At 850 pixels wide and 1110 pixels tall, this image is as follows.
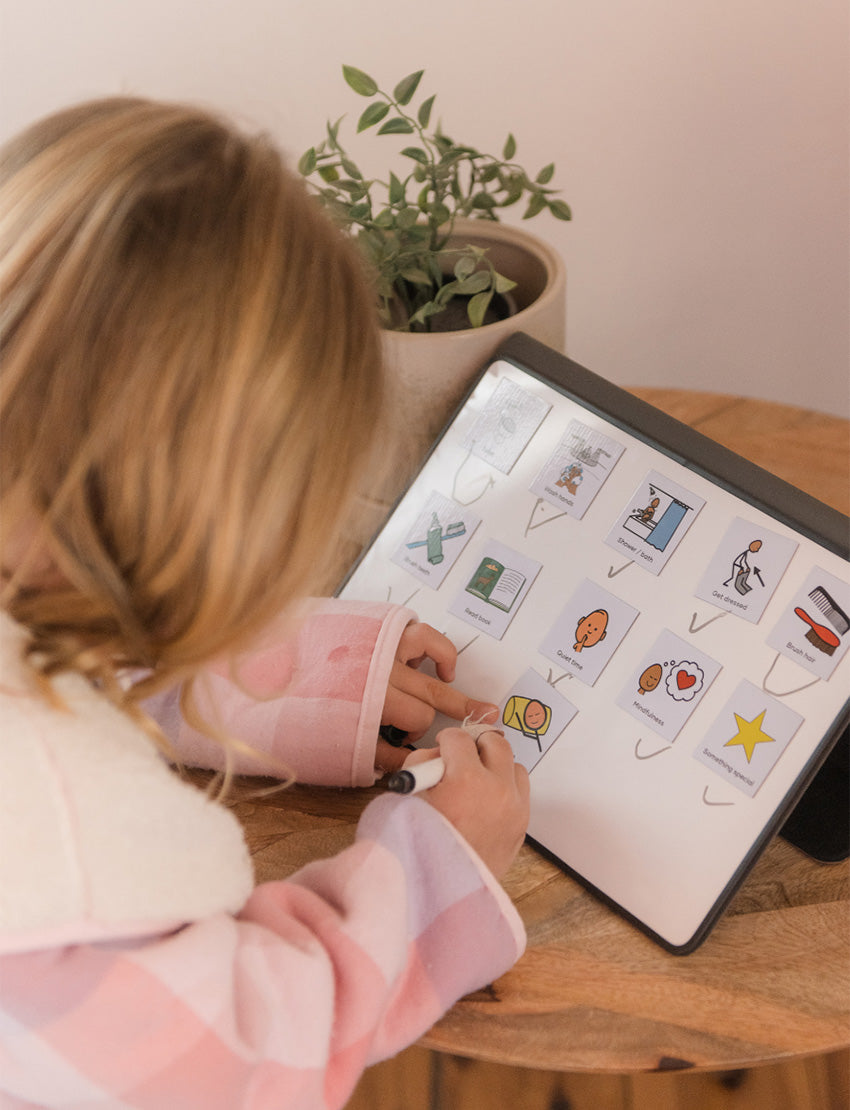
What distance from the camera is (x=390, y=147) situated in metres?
1.03

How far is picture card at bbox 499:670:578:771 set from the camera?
584 mm

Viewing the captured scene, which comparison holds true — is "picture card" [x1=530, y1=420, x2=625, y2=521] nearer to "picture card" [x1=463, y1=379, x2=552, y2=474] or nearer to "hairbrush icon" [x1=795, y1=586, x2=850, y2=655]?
"picture card" [x1=463, y1=379, x2=552, y2=474]

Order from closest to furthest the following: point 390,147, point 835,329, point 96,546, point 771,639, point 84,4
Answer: point 96,546, point 771,639, point 84,4, point 390,147, point 835,329

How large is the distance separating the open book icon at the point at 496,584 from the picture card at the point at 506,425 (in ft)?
0.23

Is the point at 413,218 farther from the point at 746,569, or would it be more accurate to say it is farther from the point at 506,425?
the point at 746,569

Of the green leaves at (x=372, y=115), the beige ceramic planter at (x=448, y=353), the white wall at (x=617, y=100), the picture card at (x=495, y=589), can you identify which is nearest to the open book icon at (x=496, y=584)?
the picture card at (x=495, y=589)

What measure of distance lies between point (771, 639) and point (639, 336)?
0.74 meters

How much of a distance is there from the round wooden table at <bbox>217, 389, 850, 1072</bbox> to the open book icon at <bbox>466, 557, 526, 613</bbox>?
157 mm

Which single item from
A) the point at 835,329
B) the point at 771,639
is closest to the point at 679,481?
the point at 771,639

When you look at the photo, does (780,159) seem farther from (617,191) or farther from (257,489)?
(257,489)

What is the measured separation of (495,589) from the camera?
64 centimetres

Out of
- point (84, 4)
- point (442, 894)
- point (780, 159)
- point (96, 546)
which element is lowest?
point (442, 894)

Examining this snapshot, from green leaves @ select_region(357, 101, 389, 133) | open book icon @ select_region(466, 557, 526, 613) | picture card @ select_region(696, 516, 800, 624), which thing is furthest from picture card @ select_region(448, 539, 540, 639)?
green leaves @ select_region(357, 101, 389, 133)

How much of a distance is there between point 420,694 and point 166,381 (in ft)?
0.92
